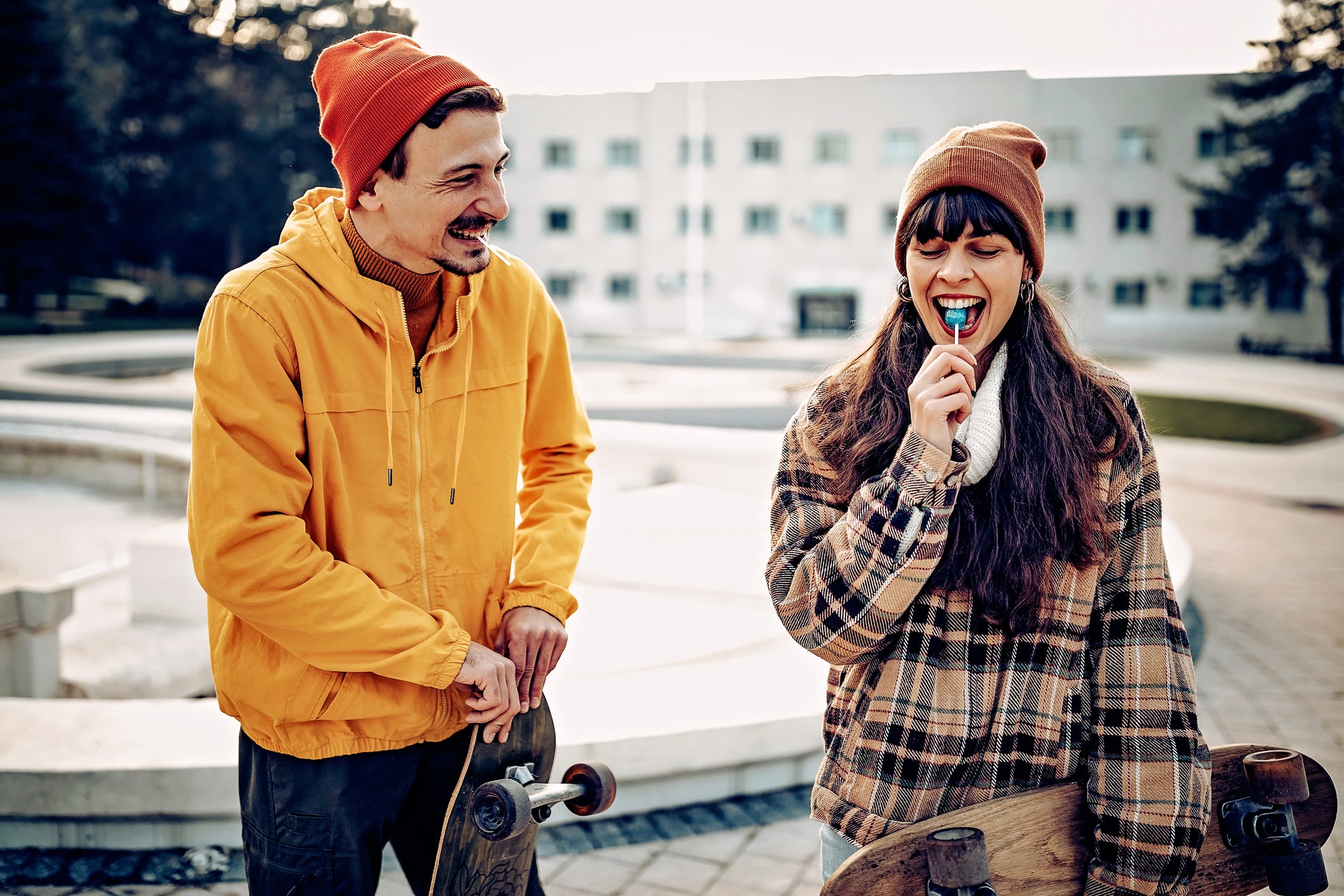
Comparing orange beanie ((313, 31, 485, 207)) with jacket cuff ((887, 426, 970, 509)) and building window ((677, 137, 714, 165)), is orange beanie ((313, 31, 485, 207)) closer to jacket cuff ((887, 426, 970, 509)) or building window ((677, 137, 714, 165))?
jacket cuff ((887, 426, 970, 509))

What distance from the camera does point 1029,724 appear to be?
170cm

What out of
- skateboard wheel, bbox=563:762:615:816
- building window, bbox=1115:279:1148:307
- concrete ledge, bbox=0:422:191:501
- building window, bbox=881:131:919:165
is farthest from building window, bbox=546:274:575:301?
skateboard wheel, bbox=563:762:615:816

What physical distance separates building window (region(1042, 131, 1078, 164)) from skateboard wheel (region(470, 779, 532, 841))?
50222mm

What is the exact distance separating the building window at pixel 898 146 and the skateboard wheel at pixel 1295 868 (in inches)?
1959

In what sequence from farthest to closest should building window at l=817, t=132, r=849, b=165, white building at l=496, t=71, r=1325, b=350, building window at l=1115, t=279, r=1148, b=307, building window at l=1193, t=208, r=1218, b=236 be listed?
building window at l=817, t=132, r=849, b=165
building window at l=1115, t=279, r=1148, b=307
white building at l=496, t=71, r=1325, b=350
building window at l=1193, t=208, r=1218, b=236

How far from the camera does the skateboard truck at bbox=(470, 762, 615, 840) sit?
6.02 feet

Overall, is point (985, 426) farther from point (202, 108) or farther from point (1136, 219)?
point (1136, 219)

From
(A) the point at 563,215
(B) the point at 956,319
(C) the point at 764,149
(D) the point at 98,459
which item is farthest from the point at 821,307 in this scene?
(B) the point at 956,319

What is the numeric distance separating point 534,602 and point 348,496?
15.9 inches

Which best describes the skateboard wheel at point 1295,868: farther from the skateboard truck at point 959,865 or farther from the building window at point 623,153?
the building window at point 623,153

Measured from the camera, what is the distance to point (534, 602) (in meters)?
2.03

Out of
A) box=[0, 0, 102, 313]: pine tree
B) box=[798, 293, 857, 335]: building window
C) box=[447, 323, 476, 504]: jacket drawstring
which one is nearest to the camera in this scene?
box=[447, 323, 476, 504]: jacket drawstring

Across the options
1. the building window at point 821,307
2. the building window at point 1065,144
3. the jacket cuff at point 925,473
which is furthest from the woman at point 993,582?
the building window at point 1065,144

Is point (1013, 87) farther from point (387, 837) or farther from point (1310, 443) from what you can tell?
point (387, 837)
